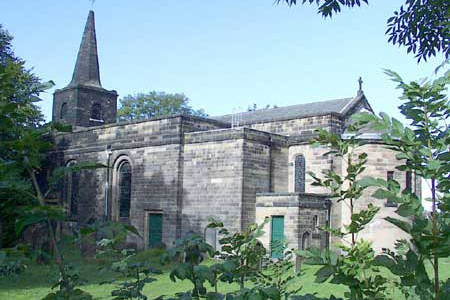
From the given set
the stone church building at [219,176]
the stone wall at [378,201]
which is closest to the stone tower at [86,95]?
the stone church building at [219,176]

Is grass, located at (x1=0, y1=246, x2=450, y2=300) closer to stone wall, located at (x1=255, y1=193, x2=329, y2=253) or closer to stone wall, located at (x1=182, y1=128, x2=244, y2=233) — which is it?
stone wall, located at (x1=255, y1=193, x2=329, y2=253)

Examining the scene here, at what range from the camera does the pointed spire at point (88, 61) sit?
117 ft

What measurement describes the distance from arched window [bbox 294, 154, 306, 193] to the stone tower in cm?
1606

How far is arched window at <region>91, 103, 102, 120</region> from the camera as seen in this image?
36031 mm

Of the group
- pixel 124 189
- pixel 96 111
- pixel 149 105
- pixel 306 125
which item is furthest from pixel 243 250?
pixel 149 105

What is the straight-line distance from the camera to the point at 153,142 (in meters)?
26.4

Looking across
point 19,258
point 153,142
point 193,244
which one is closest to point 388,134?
point 193,244

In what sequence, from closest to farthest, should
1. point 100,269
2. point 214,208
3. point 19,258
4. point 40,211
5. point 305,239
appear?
point 40,211
point 19,258
point 100,269
point 305,239
point 214,208

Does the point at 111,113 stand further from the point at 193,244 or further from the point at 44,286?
the point at 193,244

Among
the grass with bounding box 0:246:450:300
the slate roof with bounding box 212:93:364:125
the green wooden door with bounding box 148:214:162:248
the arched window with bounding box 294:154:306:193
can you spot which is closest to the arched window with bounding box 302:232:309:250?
the arched window with bounding box 294:154:306:193

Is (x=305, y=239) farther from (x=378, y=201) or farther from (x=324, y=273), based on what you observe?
(x=324, y=273)

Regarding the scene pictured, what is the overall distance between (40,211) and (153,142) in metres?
24.7

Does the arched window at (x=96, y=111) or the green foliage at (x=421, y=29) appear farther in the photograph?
the arched window at (x=96, y=111)

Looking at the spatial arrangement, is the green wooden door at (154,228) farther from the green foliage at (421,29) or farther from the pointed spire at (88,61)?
the green foliage at (421,29)
